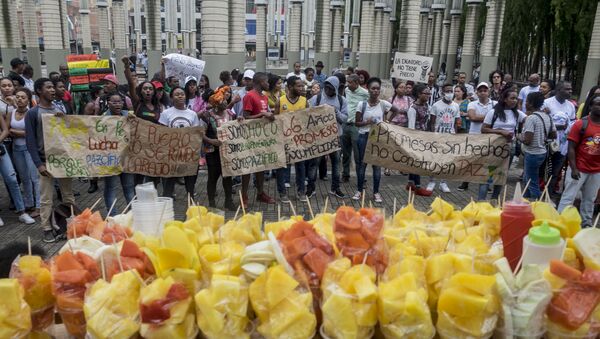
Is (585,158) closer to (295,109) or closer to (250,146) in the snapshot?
(295,109)

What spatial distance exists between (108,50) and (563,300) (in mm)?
34425

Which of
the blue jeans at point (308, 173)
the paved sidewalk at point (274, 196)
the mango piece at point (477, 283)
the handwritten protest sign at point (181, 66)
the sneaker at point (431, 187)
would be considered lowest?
the paved sidewalk at point (274, 196)

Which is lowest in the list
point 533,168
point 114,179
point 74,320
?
point 114,179

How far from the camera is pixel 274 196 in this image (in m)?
8.85

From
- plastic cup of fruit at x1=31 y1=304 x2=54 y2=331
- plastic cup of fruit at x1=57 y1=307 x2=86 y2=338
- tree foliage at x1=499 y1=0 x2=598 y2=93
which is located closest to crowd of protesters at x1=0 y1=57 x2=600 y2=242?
plastic cup of fruit at x1=31 y1=304 x2=54 y2=331

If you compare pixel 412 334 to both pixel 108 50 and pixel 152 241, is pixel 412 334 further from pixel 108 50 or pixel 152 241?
pixel 108 50

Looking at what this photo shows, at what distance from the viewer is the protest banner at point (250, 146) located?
24.5 ft

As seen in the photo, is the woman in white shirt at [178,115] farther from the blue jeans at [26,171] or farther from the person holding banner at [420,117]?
the person holding banner at [420,117]

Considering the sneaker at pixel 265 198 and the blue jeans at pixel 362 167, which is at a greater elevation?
the blue jeans at pixel 362 167

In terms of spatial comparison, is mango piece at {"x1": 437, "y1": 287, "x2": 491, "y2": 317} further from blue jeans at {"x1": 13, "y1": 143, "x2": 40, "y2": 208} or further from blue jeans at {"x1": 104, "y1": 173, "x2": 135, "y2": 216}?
blue jeans at {"x1": 13, "y1": 143, "x2": 40, "y2": 208}

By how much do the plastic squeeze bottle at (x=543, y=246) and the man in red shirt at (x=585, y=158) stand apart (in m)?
4.40

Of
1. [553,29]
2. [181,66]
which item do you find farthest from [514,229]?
[553,29]

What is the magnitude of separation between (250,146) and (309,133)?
1046mm

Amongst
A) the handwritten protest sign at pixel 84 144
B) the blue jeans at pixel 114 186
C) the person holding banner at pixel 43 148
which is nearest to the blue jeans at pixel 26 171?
the person holding banner at pixel 43 148
